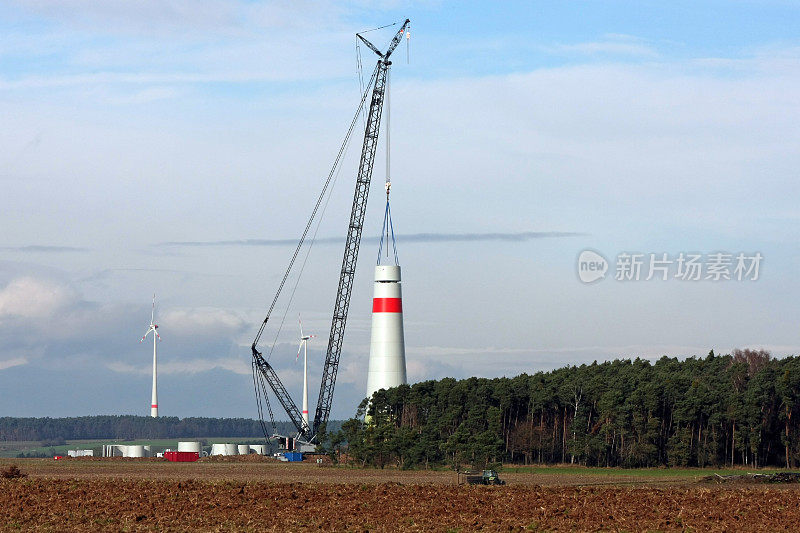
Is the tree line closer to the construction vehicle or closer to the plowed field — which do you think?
the construction vehicle

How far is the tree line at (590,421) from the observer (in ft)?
501

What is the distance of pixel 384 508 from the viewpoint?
68812 mm

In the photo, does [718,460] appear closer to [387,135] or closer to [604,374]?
[604,374]

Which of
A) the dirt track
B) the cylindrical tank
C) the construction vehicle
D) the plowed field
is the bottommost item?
the dirt track

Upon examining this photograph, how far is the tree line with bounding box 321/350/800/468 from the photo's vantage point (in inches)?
6009

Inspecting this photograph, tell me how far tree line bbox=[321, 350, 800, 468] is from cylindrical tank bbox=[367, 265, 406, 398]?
4.96 meters

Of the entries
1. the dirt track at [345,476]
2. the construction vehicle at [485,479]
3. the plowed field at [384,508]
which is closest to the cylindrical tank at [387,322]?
the dirt track at [345,476]

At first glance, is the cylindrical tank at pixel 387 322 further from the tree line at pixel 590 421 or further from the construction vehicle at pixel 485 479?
the construction vehicle at pixel 485 479

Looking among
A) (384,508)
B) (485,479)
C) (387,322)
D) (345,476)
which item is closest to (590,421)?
(387,322)

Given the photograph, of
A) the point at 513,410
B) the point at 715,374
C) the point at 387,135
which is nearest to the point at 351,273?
the point at 387,135

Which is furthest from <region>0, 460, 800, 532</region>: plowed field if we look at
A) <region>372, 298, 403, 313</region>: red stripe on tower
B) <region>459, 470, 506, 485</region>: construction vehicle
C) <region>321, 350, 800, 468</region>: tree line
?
<region>372, 298, 403, 313</region>: red stripe on tower

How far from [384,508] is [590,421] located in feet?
357

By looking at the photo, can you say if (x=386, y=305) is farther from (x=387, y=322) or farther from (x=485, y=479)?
(x=485, y=479)

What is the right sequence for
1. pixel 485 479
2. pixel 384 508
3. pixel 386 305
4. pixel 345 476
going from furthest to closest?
1. pixel 386 305
2. pixel 345 476
3. pixel 485 479
4. pixel 384 508
